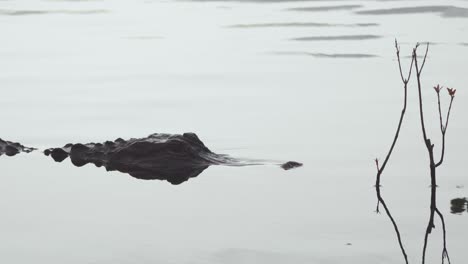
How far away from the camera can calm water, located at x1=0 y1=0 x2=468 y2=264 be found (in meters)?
6.48

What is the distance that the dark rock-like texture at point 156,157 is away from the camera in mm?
8469

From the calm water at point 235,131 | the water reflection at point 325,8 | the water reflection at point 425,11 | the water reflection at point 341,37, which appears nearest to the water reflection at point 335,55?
the calm water at point 235,131

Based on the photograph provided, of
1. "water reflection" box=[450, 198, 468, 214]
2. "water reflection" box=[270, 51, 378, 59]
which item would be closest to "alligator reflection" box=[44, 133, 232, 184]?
"water reflection" box=[450, 198, 468, 214]

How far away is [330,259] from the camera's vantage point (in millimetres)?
6035

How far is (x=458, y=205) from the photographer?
277 inches

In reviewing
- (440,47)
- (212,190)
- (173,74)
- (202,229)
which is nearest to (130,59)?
(173,74)

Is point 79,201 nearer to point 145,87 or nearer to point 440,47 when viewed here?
point 145,87

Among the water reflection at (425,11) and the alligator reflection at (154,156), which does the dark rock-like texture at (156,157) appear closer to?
the alligator reflection at (154,156)

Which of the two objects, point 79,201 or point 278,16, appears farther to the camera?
point 278,16

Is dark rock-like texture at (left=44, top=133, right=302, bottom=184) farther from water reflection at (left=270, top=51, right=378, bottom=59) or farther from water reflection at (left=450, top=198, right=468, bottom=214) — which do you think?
water reflection at (left=270, top=51, right=378, bottom=59)

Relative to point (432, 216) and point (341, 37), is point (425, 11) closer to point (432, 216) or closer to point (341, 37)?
point (341, 37)

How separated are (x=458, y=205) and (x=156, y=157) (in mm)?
2372

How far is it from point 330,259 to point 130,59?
8674 millimetres

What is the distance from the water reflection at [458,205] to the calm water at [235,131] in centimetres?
6
